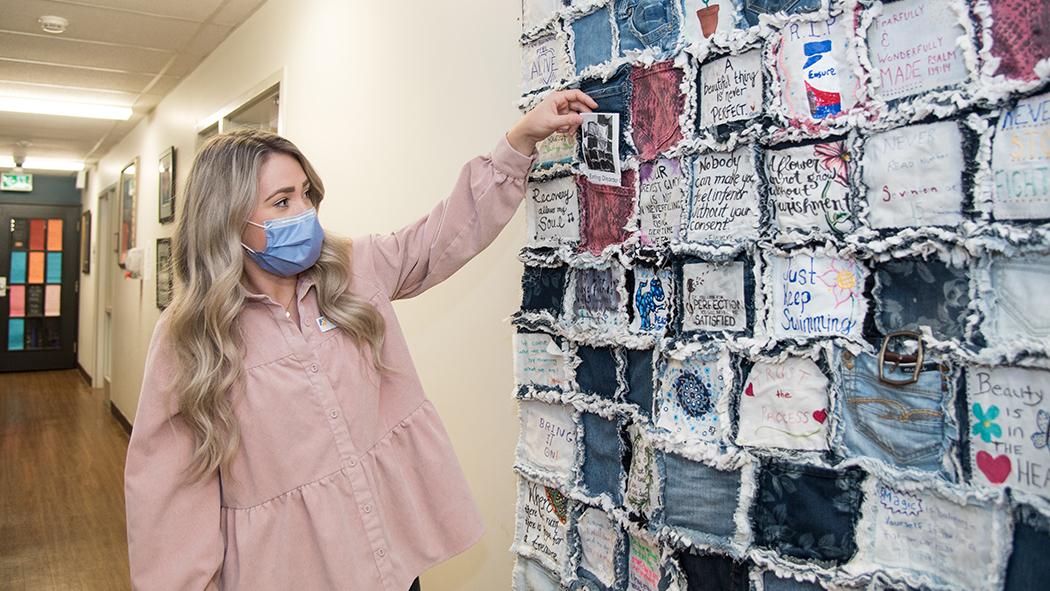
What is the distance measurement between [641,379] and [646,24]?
539 mm

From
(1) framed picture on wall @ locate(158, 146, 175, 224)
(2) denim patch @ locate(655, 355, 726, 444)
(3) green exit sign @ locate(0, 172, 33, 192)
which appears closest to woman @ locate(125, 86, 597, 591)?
(2) denim patch @ locate(655, 355, 726, 444)

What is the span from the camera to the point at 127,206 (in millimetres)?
6125

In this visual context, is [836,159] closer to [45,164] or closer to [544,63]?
[544,63]

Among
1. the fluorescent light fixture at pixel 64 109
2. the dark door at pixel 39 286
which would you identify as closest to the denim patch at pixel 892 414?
the fluorescent light fixture at pixel 64 109

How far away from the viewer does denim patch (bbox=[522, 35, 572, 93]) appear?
47.8 inches

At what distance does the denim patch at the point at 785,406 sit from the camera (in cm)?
85

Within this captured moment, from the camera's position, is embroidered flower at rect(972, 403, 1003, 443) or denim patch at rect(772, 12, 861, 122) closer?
embroidered flower at rect(972, 403, 1003, 443)

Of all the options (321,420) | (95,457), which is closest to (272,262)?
(321,420)

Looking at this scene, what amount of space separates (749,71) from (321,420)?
2.86 ft

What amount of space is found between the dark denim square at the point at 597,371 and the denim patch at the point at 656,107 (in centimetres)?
32

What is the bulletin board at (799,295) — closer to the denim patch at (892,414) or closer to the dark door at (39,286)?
the denim patch at (892,414)

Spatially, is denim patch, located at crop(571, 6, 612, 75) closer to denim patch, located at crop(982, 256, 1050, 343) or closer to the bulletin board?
the bulletin board

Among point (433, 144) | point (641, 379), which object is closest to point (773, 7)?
point (641, 379)

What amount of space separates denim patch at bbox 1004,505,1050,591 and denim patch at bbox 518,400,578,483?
2.12 feet
